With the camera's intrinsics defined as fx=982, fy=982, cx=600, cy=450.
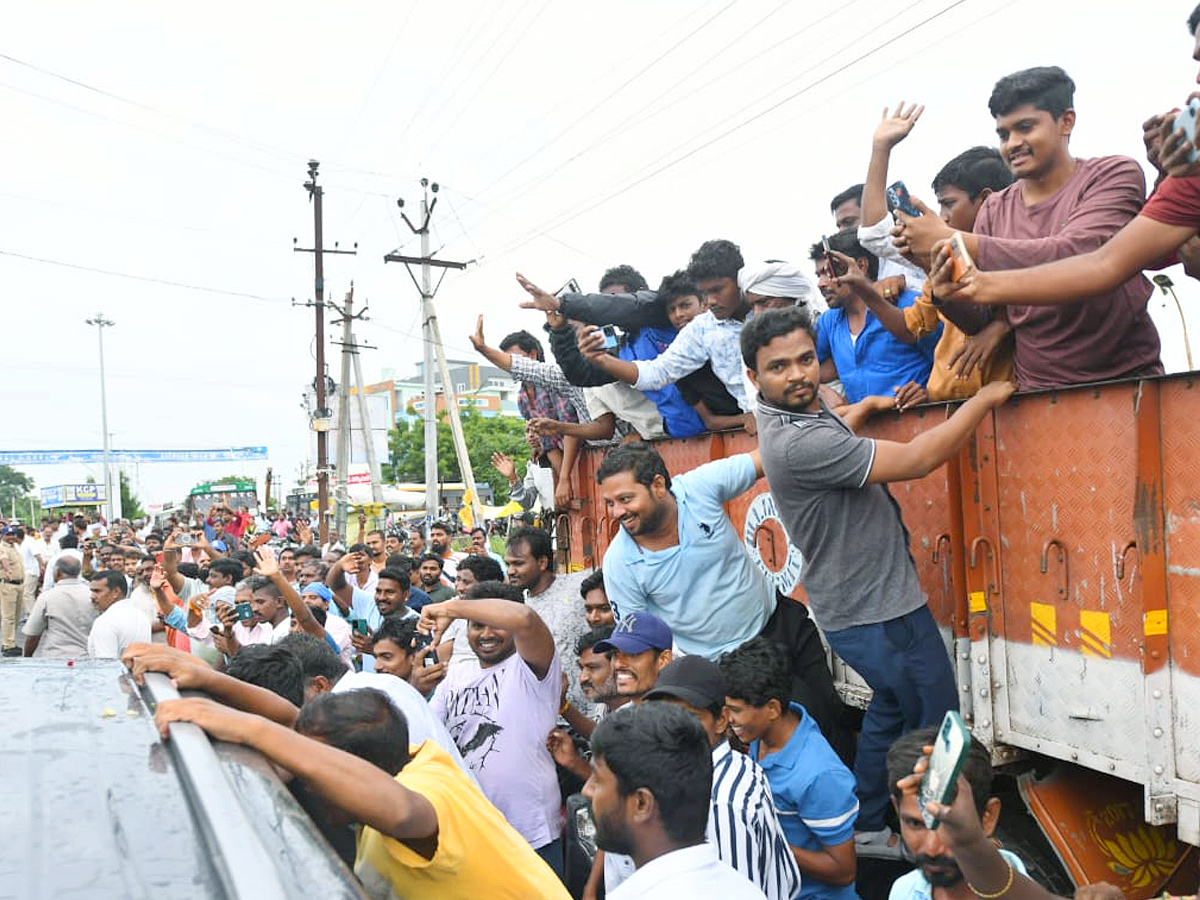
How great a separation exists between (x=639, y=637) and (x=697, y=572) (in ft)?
1.45

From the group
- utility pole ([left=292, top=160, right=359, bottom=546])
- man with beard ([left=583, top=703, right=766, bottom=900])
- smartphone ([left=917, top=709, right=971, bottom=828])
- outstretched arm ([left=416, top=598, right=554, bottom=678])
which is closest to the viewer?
smartphone ([left=917, top=709, right=971, bottom=828])

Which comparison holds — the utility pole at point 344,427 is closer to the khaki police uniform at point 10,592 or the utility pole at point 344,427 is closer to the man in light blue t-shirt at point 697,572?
the khaki police uniform at point 10,592

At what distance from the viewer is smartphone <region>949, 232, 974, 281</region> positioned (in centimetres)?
271

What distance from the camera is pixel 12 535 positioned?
53.8 ft

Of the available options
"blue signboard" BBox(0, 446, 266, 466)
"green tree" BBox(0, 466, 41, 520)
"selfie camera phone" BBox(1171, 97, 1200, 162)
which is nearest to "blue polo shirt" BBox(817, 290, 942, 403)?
"selfie camera phone" BBox(1171, 97, 1200, 162)

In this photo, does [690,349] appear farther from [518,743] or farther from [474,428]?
[474,428]

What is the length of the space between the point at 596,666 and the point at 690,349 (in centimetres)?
202

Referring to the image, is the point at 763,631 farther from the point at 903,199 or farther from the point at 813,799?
the point at 903,199

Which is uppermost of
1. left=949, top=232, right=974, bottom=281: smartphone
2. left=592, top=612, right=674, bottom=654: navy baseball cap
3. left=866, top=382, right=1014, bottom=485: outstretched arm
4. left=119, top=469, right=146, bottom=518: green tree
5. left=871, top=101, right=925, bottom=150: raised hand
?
left=871, top=101, right=925, bottom=150: raised hand

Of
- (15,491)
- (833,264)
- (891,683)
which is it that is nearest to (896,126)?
(833,264)

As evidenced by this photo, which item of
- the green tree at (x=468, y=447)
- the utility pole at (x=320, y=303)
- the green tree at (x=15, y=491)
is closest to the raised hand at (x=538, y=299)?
the utility pole at (x=320, y=303)

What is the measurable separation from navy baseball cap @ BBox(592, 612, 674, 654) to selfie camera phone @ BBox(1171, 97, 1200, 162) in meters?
2.06

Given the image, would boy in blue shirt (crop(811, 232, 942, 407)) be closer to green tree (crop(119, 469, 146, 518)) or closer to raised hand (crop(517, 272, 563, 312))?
raised hand (crop(517, 272, 563, 312))

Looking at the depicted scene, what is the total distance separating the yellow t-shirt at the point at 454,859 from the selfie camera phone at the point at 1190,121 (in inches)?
87.6
